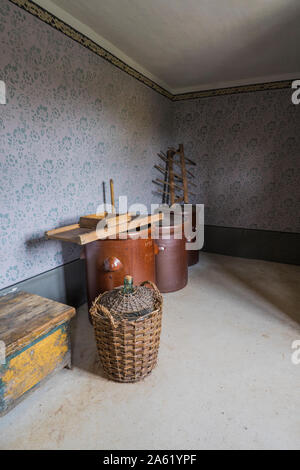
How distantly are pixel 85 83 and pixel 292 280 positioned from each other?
3119mm

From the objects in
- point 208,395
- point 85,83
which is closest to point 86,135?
point 85,83

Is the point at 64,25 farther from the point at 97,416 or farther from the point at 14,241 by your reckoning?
the point at 97,416

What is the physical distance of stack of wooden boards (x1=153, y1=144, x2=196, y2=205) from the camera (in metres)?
4.08

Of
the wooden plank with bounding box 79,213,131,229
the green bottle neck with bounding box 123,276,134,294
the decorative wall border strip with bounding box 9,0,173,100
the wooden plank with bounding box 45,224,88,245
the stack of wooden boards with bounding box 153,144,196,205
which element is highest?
the decorative wall border strip with bounding box 9,0,173,100

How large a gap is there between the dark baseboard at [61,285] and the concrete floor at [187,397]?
0.24 m

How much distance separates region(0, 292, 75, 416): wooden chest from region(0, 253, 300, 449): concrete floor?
0.45 feet

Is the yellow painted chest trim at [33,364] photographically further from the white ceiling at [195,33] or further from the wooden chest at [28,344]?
the white ceiling at [195,33]

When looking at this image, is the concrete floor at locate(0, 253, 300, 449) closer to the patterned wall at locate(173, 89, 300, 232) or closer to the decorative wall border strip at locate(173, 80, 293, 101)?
the patterned wall at locate(173, 89, 300, 232)

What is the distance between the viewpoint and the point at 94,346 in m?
2.08

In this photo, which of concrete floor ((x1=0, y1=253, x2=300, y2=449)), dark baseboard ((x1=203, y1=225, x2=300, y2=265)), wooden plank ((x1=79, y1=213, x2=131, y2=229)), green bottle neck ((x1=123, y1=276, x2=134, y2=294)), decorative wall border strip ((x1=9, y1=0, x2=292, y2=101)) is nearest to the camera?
concrete floor ((x1=0, y1=253, x2=300, y2=449))

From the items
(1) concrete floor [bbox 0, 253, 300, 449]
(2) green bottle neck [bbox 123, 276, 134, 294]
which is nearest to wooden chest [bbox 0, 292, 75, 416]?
(1) concrete floor [bbox 0, 253, 300, 449]

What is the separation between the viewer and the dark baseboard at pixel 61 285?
218cm

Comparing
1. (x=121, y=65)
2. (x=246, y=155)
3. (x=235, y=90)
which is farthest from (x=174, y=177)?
(x=121, y=65)

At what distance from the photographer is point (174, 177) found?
4410 mm
